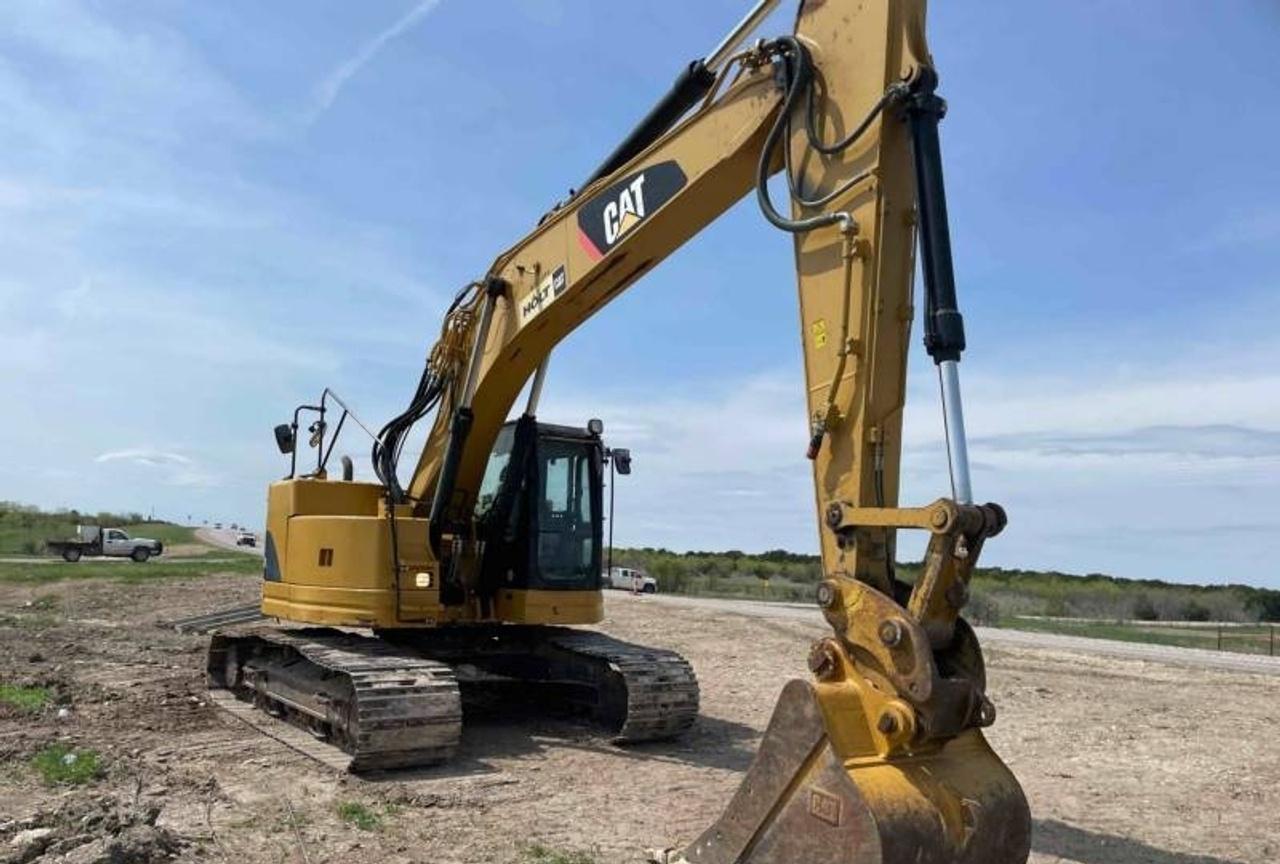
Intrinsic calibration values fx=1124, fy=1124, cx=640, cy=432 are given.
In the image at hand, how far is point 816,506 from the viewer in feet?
19.4

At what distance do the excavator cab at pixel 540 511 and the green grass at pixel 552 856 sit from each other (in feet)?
12.5

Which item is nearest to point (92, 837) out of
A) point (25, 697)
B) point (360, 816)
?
point (360, 816)

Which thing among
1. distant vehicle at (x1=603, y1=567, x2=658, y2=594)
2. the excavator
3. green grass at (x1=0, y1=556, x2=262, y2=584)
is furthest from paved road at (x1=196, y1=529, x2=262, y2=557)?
the excavator

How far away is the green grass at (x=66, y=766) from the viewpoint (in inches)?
305

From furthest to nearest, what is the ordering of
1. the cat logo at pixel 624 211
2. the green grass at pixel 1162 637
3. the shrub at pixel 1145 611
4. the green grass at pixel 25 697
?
the shrub at pixel 1145 611
the green grass at pixel 1162 637
the green grass at pixel 25 697
the cat logo at pixel 624 211

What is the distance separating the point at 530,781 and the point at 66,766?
131 inches

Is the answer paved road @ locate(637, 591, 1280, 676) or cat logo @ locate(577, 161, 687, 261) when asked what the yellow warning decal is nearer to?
cat logo @ locate(577, 161, 687, 261)

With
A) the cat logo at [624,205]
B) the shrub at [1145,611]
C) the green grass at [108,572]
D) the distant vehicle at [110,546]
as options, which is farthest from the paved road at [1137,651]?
the distant vehicle at [110,546]

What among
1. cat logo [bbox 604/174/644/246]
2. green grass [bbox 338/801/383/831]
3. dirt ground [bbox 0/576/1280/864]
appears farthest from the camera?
cat logo [bbox 604/174/644/246]

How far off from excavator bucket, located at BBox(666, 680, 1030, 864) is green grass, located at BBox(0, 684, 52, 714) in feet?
26.2

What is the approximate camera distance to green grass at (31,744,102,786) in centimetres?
775

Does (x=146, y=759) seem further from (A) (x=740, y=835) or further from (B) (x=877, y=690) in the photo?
(B) (x=877, y=690)

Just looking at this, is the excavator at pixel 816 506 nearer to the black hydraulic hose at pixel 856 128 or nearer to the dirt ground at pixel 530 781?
the black hydraulic hose at pixel 856 128

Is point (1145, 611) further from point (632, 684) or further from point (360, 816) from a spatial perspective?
point (360, 816)
